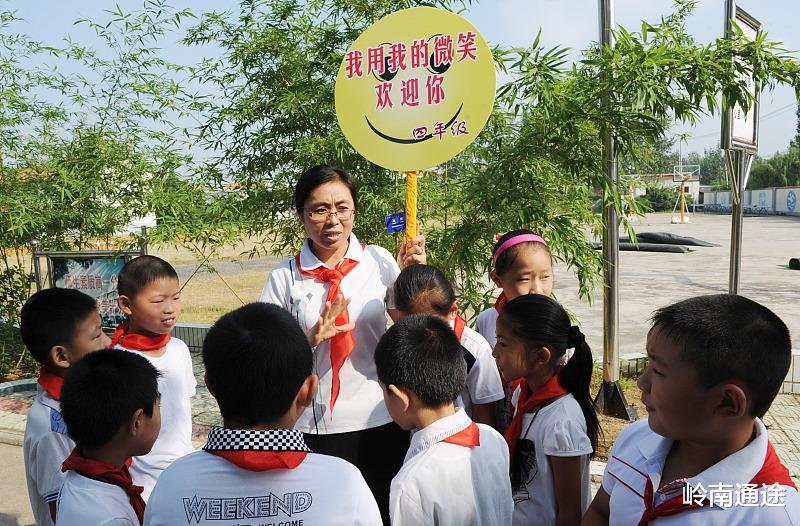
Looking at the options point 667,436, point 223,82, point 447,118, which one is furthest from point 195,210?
point 667,436

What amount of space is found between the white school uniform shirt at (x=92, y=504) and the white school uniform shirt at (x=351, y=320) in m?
0.73

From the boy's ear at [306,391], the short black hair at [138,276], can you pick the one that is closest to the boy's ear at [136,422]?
the boy's ear at [306,391]

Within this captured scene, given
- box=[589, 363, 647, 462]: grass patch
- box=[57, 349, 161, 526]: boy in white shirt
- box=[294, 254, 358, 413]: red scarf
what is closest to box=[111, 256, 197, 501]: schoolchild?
box=[294, 254, 358, 413]: red scarf

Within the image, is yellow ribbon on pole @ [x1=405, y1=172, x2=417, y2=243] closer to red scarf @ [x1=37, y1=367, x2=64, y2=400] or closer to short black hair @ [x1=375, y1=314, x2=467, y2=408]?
short black hair @ [x1=375, y1=314, x2=467, y2=408]

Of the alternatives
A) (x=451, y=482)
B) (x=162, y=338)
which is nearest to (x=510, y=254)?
(x=451, y=482)

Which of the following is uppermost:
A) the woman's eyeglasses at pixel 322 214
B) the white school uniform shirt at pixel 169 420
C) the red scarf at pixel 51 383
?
the woman's eyeglasses at pixel 322 214

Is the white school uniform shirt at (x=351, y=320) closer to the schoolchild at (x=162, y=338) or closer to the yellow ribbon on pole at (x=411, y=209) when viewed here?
the yellow ribbon on pole at (x=411, y=209)

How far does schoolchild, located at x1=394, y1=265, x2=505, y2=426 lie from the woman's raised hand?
207 mm

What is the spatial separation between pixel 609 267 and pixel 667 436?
10.0ft

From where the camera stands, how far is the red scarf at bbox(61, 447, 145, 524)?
1479 millimetres

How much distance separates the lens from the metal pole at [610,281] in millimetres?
3883

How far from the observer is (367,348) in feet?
7.29

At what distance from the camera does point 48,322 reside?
1986mm

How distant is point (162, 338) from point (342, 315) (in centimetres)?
72
